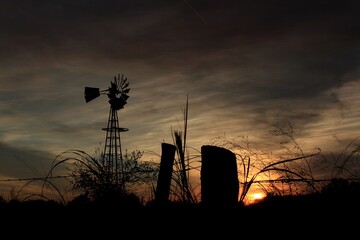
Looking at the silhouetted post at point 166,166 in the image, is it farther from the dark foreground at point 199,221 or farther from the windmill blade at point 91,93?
the windmill blade at point 91,93

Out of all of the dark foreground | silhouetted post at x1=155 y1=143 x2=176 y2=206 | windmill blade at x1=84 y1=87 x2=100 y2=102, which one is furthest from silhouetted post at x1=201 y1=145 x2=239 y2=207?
windmill blade at x1=84 y1=87 x2=100 y2=102

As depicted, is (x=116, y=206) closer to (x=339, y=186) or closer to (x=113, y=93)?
(x=339, y=186)

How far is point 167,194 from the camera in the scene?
20.1 ft

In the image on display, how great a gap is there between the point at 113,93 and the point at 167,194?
3051cm

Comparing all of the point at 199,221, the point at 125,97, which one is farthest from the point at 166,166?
the point at 125,97

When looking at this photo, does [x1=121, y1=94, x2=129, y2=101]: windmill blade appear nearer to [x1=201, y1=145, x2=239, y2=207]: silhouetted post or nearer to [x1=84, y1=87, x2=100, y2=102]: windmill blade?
[x1=84, y1=87, x2=100, y2=102]: windmill blade

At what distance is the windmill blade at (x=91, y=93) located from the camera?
3541 cm

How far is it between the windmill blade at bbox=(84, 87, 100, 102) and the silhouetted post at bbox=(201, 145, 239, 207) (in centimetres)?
3162

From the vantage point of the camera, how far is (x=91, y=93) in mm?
35656

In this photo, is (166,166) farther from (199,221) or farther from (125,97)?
(125,97)

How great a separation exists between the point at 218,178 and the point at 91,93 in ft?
105

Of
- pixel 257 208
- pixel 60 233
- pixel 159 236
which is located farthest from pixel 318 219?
pixel 60 233

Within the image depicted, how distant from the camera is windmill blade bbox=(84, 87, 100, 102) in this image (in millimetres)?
35406

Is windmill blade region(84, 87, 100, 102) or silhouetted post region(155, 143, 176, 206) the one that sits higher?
windmill blade region(84, 87, 100, 102)
